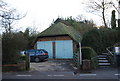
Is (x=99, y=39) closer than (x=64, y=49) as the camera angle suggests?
Yes

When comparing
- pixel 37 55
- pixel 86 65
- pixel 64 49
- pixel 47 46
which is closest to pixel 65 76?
pixel 86 65

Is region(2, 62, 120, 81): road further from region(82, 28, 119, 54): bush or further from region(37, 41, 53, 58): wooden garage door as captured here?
region(37, 41, 53, 58): wooden garage door

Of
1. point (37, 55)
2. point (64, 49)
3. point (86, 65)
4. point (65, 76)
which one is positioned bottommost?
point (65, 76)

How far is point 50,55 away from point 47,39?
8.11ft

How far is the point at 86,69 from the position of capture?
13.4 metres

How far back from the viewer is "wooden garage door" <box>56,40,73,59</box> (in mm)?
23484

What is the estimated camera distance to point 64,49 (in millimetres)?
23719

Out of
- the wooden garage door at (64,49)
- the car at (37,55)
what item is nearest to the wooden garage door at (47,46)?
the wooden garage door at (64,49)

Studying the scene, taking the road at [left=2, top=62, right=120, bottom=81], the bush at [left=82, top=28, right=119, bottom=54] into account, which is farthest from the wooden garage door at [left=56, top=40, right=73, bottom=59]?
the road at [left=2, top=62, right=120, bottom=81]

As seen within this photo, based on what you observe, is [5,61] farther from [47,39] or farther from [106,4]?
[106,4]

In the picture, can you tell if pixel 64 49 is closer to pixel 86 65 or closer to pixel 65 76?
pixel 86 65

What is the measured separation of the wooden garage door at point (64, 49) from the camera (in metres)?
23.5

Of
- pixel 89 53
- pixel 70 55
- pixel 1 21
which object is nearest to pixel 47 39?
pixel 70 55

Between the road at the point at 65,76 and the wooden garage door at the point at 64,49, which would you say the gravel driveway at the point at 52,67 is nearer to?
the road at the point at 65,76
